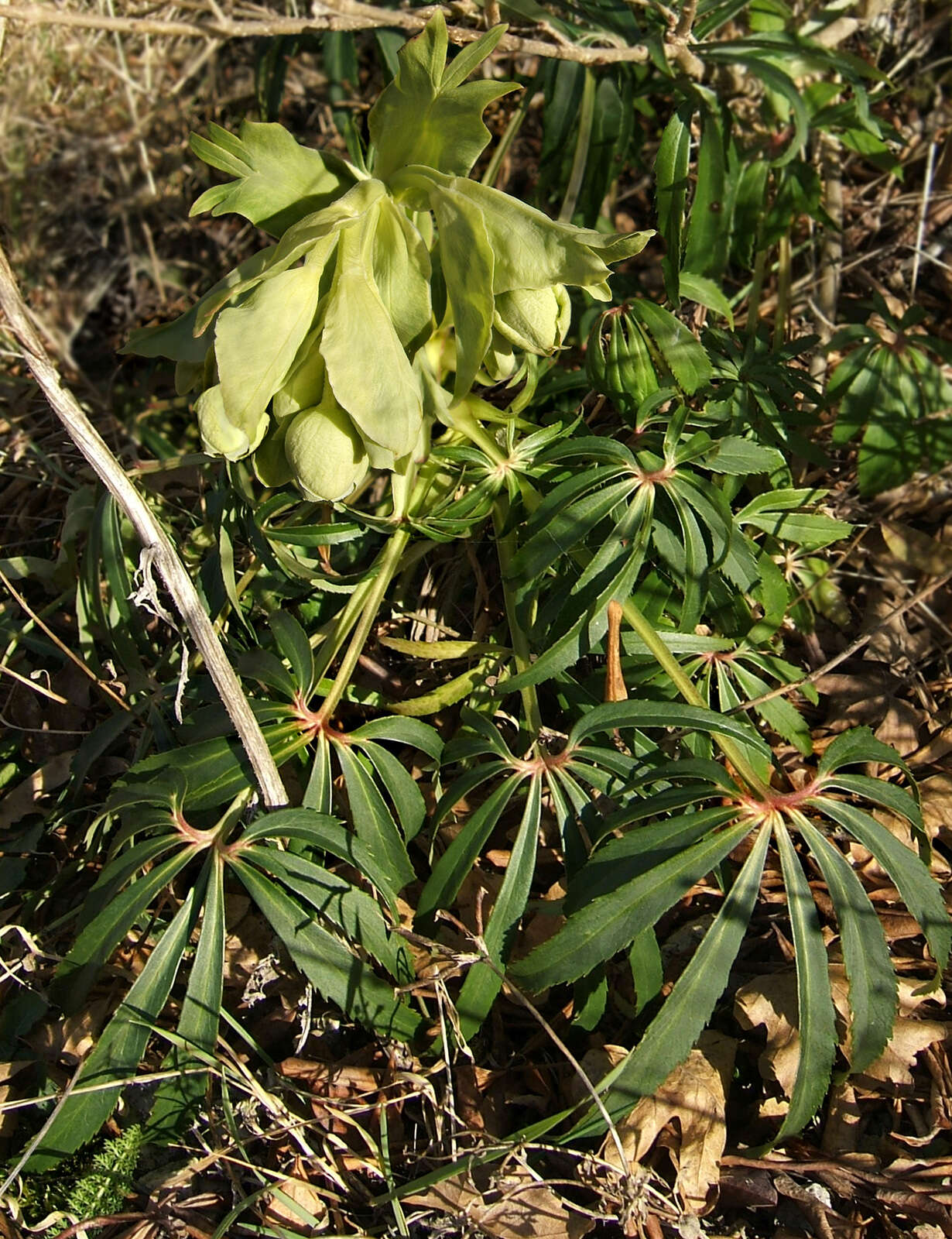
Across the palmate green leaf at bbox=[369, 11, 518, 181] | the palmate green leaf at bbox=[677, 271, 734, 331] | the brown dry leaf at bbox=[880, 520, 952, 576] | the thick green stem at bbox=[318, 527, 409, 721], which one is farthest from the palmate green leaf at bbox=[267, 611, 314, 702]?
the brown dry leaf at bbox=[880, 520, 952, 576]

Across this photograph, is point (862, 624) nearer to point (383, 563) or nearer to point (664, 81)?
point (383, 563)

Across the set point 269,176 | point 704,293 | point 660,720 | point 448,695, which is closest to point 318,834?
point 448,695

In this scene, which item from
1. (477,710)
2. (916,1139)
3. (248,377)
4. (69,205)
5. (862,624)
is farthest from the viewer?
(69,205)

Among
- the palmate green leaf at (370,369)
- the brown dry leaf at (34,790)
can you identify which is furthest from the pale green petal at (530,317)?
the brown dry leaf at (34,790)

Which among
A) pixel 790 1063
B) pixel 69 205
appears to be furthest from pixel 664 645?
pixel 69 205

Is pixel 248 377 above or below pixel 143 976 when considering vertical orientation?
above

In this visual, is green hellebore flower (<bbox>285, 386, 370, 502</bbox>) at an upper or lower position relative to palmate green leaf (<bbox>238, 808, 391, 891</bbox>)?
upper

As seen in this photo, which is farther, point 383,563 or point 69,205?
point 69,205

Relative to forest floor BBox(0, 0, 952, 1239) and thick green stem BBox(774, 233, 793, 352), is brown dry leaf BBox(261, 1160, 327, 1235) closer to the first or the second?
forest floor BBox(0, 0, 952, 1239)
